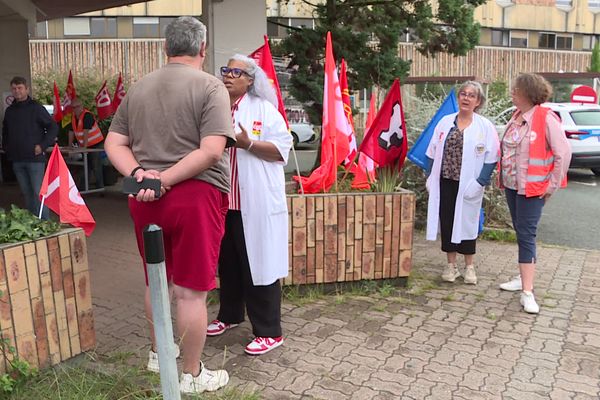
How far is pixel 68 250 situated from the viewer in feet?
11.5

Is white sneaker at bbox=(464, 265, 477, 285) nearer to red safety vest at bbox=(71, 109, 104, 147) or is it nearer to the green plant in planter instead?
the green plant in planter

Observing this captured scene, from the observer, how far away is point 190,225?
313 cm

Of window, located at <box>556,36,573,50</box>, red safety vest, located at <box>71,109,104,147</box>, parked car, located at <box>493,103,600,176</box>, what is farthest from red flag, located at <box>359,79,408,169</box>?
window, located at <box>556,36,573,50</box>

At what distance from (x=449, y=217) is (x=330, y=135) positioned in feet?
4.20

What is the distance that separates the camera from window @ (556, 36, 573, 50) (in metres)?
36.2

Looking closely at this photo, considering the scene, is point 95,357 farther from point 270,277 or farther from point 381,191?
point 381,191

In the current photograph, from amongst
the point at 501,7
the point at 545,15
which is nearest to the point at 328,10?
the point at 501,7

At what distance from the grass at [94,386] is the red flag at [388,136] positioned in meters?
2.67

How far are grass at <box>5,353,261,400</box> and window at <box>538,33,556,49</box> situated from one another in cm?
3594

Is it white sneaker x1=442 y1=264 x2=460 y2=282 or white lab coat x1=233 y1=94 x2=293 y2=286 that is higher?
white lab coat x1=233 y1=94 x2=293 y2=286

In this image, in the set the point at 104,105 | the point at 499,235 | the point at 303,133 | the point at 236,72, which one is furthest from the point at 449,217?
the point at 303,133

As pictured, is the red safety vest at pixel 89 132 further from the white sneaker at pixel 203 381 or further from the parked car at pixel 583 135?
the parked car at pixel 583 135

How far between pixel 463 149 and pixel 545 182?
0.76 m

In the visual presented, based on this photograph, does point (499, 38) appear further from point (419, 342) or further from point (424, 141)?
point (419, 342)
